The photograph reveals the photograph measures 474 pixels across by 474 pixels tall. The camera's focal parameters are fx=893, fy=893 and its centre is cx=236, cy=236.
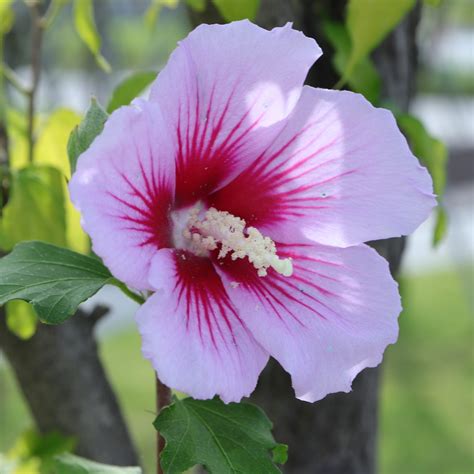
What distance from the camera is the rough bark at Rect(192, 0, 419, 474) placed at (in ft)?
2.90

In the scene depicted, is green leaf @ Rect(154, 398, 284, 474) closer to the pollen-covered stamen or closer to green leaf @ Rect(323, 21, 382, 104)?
the pollen-covered stamen

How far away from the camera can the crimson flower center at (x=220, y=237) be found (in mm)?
575

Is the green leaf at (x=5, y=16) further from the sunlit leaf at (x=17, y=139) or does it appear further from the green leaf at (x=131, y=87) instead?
the green leaf at (x=131, y=87)

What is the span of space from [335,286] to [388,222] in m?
0.05

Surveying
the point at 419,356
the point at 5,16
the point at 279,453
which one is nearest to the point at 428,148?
the point at 279,453

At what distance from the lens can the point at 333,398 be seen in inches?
35.9

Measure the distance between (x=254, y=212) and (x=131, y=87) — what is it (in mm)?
188

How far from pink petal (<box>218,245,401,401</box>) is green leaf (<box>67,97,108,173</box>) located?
13 cm

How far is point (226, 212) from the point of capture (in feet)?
2.05

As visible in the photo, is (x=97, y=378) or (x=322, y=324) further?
(x=97, y=378)

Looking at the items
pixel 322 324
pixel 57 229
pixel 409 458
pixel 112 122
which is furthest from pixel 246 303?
pixel 409 458

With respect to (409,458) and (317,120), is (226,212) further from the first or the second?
(409,458)

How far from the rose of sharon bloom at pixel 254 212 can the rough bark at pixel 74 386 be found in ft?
0.98

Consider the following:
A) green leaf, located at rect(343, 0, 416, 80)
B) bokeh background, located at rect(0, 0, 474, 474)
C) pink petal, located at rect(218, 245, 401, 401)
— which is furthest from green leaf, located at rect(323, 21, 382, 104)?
bokeh background, located at rect(0, 0, 474, 474)
